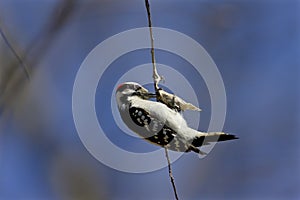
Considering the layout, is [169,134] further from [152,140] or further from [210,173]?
[210,173]

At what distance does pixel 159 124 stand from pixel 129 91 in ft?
0.75

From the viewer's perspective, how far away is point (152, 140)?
1404 mm

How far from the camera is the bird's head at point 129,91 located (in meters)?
1.58

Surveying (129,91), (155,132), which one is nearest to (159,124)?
(155,132)

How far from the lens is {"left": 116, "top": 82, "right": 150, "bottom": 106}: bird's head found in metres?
1.58

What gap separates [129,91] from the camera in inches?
64.7
